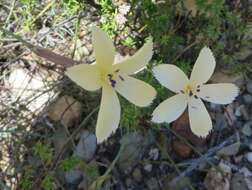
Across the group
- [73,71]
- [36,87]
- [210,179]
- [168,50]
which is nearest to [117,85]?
[73,71]

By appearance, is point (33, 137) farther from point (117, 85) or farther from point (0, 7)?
point (117, 85)

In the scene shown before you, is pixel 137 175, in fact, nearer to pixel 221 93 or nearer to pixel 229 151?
pixel 229 151

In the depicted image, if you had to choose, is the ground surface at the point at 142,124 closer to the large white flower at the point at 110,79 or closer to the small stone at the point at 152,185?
the small stone at the point at 152,185

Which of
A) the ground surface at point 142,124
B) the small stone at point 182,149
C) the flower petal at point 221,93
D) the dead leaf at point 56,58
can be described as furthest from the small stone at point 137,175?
the dead leaf at point 56,58

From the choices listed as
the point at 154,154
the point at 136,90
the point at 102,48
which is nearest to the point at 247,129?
the point at 154,154

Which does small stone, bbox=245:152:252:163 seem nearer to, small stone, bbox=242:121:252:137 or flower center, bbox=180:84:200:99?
small stone, bbox=242:121:252:137
